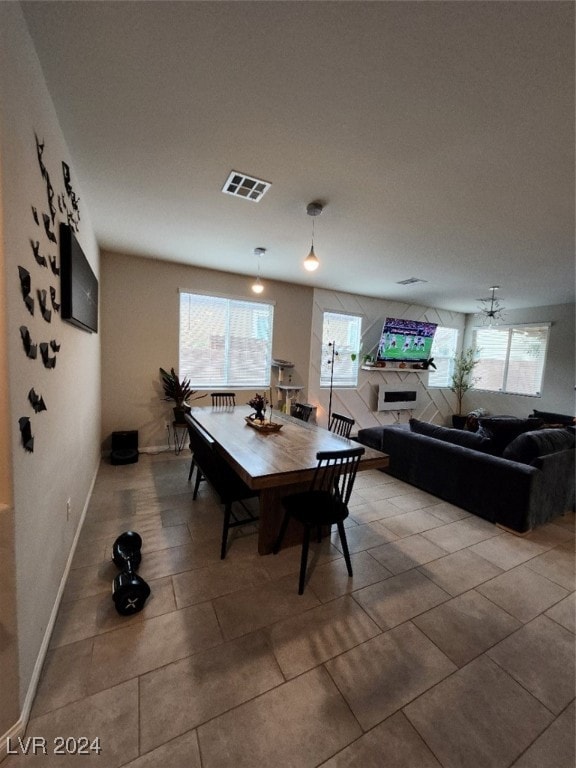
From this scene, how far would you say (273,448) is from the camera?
2297 mm

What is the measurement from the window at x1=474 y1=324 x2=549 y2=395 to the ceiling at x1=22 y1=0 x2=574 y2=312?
3.80m

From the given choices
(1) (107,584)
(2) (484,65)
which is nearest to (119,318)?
(1) (107,584)

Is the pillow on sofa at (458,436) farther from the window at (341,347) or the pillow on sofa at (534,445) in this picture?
the window at (341,347)

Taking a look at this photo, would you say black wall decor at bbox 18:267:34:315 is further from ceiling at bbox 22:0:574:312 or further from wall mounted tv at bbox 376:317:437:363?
wall mounted tv at bbox 376:317:437:363

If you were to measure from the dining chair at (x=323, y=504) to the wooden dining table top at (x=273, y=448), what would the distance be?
104 mm

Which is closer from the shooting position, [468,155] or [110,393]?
[468,155]

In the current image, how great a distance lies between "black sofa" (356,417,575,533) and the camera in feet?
8.52

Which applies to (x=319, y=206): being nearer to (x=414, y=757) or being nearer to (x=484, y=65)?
(x=484, y=65)

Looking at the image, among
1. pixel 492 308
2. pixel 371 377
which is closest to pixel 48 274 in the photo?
pixel 371 377

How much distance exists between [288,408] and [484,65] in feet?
14.3

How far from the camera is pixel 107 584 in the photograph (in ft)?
6.22

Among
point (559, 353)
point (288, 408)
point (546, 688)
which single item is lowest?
point (546, 688)

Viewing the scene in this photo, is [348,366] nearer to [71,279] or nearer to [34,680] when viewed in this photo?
[71,279]

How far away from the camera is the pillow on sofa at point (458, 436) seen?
308 centimetres
